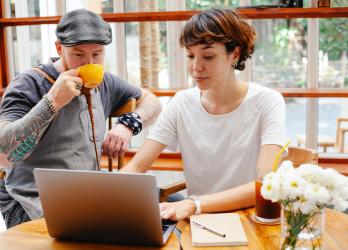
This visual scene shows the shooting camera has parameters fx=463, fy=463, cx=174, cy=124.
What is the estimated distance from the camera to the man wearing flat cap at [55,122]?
5.13ft

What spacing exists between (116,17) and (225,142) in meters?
1.35

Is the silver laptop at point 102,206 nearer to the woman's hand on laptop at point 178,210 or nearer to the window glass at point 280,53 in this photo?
the woman's hand on laptop at point 178,210

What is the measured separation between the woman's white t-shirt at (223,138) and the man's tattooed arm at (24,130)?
53 centimetres

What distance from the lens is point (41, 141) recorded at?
1724 millimetres

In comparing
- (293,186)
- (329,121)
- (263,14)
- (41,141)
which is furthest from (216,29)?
(329,121)

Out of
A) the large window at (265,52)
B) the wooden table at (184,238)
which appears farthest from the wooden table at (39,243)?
the large window at (265,52)

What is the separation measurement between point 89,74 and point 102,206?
68 centimetres

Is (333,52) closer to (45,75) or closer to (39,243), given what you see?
(45,75)

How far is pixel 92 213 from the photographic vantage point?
1.17m

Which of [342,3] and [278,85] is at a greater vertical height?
[342,3]

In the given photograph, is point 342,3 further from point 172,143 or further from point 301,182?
point 301,182

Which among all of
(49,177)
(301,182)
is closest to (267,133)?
(301,182)

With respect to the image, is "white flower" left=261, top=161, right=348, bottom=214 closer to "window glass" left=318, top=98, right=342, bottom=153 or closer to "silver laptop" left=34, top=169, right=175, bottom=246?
"silver laptop" left=34, top=169, right=175, bottom=246

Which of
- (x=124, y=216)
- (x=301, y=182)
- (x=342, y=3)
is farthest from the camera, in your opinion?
(x=342, y=3)
